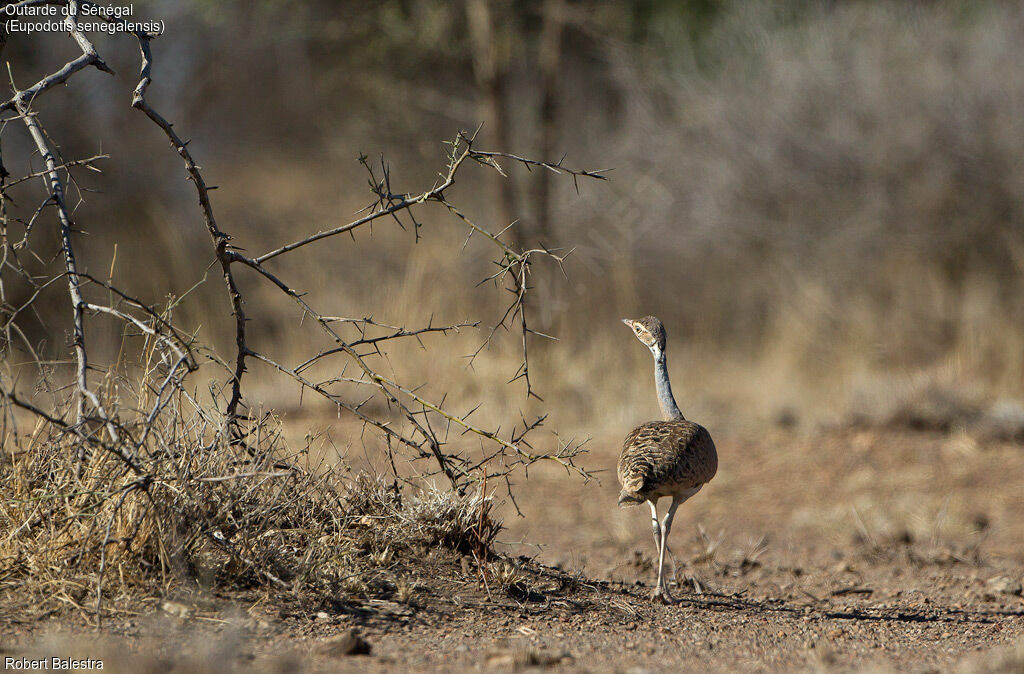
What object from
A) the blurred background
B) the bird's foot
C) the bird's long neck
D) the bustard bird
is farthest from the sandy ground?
the blurred background

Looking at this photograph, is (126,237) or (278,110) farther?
(278,110)

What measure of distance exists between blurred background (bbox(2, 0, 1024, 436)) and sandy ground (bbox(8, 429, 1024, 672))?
1.25 meters

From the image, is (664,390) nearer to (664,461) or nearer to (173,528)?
(664,461)

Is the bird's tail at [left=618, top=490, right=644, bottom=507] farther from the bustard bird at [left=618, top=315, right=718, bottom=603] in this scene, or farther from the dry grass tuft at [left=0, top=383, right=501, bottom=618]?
the dry grass tuft at [left=0, top=383, right=501, bottom=618]

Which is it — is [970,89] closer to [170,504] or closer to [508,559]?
[508,559]

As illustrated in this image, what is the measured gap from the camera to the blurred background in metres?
10.8

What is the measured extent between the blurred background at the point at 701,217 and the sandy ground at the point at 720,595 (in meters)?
1.25

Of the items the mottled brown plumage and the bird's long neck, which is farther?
Answer: the bird's long neck

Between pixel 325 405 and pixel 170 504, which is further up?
pixel 325 405

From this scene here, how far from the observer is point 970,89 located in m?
11.4

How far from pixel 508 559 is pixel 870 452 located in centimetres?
487

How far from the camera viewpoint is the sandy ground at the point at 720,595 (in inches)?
139

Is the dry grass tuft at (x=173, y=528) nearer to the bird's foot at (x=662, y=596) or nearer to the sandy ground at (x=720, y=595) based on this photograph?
the sandy ground at (x=720, y=595)

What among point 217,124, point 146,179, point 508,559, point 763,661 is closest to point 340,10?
point 146,179
